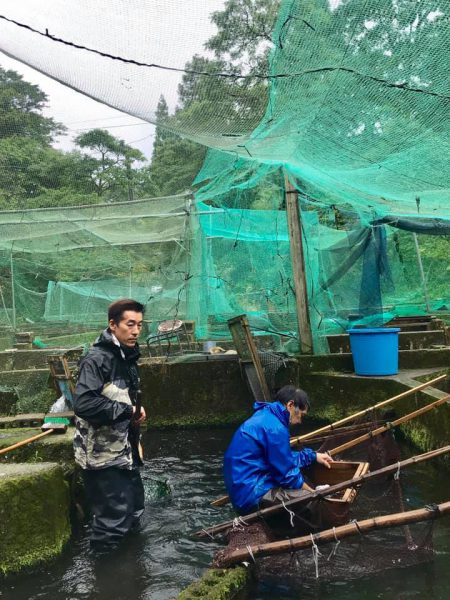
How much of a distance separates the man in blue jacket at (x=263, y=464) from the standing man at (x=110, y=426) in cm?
80

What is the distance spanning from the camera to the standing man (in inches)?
143

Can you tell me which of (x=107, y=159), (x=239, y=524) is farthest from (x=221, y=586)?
(x=107, y=159)

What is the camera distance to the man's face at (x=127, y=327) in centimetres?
380

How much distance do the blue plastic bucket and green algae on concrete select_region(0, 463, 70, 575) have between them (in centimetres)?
501

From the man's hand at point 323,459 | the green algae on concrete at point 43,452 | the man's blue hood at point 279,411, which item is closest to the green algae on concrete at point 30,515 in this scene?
the green algae on concrete at point 43,452

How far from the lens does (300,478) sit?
385 centimetres

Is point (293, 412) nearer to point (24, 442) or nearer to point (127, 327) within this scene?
point (127, 327)

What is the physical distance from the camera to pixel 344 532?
3180mm

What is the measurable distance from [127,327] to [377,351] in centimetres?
482

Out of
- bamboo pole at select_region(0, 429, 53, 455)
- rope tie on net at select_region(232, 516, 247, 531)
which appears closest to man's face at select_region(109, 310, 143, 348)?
bamboo pole at select_region(0, 429, 53, 455)

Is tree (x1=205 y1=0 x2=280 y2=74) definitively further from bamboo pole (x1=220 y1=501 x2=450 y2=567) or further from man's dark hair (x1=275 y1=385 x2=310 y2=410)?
bamboo pole (x1=220 y1=501 x2=450 y2=567)

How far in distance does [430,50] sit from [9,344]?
34.8ft

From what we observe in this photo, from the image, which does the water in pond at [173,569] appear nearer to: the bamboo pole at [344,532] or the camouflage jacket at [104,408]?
the bamboo pole at [344,532]

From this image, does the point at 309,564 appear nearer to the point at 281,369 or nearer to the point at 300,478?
the point at 300,478
